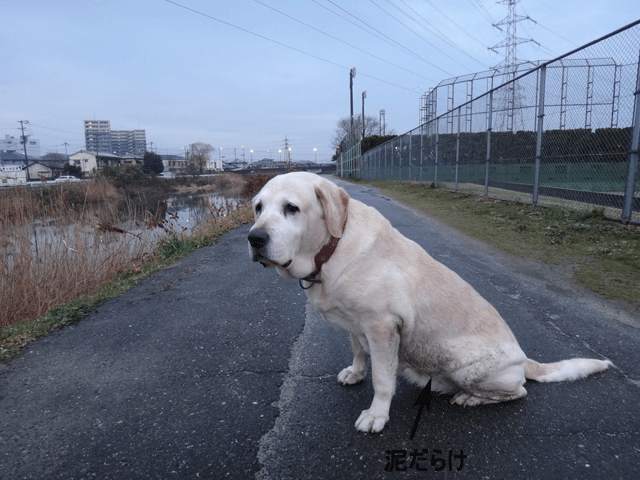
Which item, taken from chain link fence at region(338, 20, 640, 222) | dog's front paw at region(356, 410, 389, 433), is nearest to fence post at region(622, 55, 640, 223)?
chain link fence at region(338, 20, 640, 222)

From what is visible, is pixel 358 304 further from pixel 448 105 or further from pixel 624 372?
pixel 448 105

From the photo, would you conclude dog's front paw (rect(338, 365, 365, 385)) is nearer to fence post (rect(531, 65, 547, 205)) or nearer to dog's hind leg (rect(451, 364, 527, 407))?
dog's hind leg (rect(451, 364, 527, 407))

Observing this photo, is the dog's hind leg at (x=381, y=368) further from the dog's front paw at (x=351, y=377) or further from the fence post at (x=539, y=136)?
the fence post at (x=539, y=136)

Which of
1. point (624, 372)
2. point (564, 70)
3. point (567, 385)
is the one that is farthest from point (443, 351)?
point (564, 70)

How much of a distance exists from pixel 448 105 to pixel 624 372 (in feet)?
118

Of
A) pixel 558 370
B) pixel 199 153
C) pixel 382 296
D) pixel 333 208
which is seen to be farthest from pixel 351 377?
pixel 199 153

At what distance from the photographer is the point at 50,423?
2.21 metres

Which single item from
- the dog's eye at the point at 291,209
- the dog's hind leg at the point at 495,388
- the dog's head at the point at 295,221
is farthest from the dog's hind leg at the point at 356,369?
the dog's eye at the point at 291,209

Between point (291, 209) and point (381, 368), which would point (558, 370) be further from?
point (291, 209)

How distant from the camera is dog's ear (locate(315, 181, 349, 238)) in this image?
2027mm

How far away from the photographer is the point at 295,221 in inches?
78.2

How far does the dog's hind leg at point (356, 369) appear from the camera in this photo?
248cm

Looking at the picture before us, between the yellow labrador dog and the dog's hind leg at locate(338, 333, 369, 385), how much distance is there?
279 mm

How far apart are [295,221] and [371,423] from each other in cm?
118
